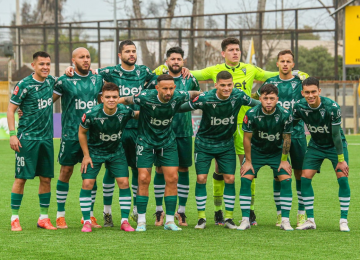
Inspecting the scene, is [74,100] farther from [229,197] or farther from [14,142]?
[229,197]

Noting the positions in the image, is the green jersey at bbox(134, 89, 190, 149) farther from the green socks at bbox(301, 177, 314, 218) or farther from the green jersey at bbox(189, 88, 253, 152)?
the green socks at bbox(301, 177, 314, 218)

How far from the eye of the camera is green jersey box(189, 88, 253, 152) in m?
7.35

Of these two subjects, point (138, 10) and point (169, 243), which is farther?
point (138, 10)

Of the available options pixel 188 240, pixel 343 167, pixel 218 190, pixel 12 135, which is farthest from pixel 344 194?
pixel 12 135

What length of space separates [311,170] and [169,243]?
2.02m

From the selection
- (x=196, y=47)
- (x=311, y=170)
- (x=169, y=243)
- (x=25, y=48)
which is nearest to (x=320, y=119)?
(x=311, y=170)

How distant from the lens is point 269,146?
24.3 feet

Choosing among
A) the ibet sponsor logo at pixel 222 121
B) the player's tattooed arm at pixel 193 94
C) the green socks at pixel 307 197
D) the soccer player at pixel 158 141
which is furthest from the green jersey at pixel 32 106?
the green socks at pixel 307 197

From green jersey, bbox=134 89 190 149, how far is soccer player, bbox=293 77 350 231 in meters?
1.40

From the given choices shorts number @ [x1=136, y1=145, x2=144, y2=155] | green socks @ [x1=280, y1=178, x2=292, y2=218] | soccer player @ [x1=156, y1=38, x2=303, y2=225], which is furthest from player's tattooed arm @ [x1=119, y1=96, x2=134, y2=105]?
green socks @ [x1=280, y1=178, x2=292, y2=218]

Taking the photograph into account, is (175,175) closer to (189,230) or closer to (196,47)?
(189,230)

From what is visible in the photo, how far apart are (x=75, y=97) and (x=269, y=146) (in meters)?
2.39

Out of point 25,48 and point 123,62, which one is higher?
point 25,48

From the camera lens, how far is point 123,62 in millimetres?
7719
